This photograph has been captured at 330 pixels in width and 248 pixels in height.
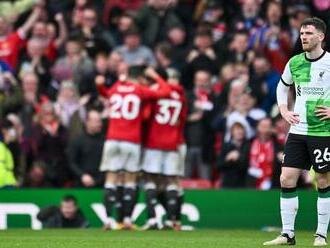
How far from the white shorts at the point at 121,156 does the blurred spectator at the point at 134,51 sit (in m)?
4.18

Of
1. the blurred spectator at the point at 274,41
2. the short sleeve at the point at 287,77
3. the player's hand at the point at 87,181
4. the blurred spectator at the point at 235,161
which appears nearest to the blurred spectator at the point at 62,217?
the player's hand at the point at 87,181

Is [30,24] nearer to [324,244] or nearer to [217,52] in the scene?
[217,52]

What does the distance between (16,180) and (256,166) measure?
161 inches

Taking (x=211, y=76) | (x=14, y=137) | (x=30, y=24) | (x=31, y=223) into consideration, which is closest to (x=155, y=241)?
(x=31, y=223)

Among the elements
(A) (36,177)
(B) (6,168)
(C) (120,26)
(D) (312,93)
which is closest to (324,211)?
(D) (312,93)

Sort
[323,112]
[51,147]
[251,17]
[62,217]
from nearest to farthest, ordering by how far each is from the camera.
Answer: [323,112] < [62,217] < [51,147] < [251,17]

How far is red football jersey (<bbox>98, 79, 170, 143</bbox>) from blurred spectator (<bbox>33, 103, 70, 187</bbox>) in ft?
9.54

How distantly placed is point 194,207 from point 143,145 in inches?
67.0

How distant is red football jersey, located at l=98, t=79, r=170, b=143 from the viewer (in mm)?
17266

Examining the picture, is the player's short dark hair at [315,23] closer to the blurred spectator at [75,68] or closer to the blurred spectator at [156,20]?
the blurred spectator at [75,68]

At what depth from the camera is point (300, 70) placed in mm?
12781

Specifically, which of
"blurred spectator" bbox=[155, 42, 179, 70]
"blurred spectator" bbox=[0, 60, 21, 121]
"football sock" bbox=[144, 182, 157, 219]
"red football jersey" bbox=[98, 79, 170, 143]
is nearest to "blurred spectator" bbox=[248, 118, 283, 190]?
"blurred spectator" bbox=[155, 42, 179, 70]

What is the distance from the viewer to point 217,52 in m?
22.0

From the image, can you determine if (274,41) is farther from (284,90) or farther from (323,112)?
(323,112)
